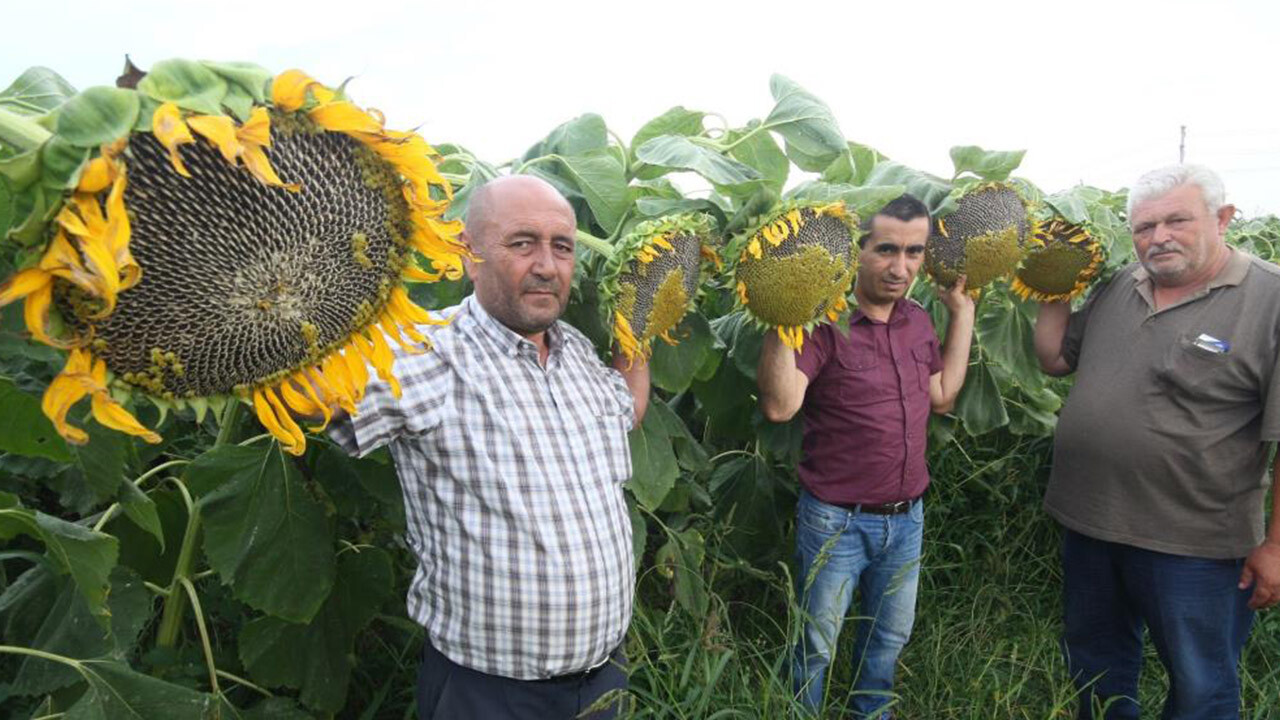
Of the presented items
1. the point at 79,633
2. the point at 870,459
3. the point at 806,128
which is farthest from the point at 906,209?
the point at 79,633

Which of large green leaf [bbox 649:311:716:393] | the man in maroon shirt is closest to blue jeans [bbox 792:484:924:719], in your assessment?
the man in maroon shirt

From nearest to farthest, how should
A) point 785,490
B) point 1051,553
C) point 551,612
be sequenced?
point 551,612, point 785,490, point 1051,553

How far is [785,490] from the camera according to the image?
3195 millimetres

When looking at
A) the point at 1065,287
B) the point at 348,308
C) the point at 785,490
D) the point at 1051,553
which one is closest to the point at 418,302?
the point at 348,308

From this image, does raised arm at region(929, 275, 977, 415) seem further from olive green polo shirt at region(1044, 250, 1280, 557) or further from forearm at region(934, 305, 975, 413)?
olive green polo shirt at region(1044, 250, 1280, 557)

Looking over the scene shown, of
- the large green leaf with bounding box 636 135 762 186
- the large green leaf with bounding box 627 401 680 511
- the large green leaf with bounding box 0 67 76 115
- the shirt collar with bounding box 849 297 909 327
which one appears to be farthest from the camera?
the shirt collar with bounding box 849 297 909 327

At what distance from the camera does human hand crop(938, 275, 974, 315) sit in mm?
2536

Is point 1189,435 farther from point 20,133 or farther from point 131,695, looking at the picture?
point 20,133

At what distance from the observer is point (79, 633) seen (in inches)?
68.7

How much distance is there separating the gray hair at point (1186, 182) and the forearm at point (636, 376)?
1610mm

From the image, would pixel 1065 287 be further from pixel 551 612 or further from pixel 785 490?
pixel 551 612

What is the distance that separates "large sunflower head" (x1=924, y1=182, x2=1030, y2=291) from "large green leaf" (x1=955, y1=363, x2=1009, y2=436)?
29.7 inches

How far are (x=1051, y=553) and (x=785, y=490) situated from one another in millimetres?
1291

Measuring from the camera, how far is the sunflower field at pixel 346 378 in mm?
901
